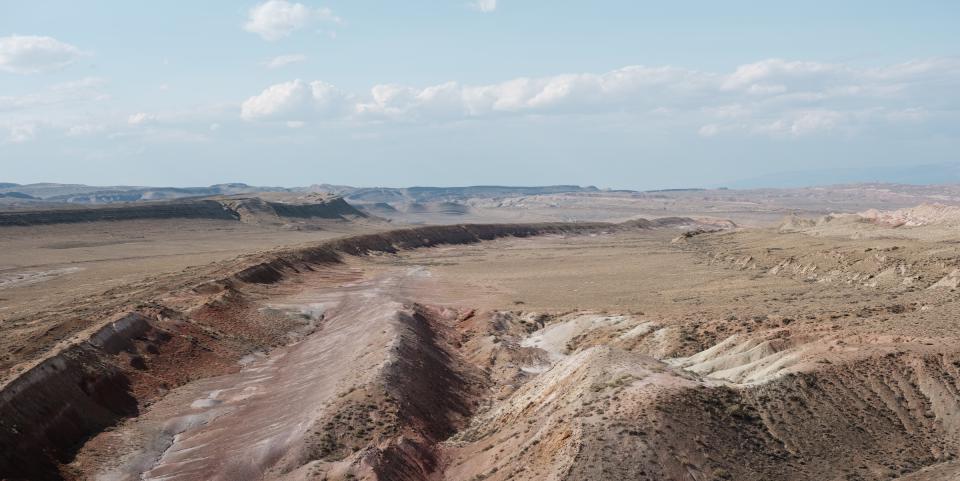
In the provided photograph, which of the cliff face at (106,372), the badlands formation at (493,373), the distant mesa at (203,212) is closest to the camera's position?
the badlands formation at (493,373)

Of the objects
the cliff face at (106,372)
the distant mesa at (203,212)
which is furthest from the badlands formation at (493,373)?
the distant mesa at (203,212)

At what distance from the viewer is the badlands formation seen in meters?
20.1

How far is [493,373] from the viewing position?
34.6 m

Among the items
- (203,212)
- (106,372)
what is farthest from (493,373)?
(203,212)

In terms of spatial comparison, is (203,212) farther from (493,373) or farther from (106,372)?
(493,373)

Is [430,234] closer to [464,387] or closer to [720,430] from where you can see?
[464,387]

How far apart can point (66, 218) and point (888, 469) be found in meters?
116

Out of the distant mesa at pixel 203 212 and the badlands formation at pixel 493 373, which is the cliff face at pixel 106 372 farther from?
the distant mesa at pixel 203 212

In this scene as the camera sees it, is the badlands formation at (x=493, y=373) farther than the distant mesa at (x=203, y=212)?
No

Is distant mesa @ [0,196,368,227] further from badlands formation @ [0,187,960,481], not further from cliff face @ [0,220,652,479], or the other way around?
cliff face @ [0,220,652,479]

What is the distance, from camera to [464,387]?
105ft

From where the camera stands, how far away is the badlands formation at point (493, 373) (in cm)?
2006

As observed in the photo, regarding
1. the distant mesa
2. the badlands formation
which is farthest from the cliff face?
the distant mesa

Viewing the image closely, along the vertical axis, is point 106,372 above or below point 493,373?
above
